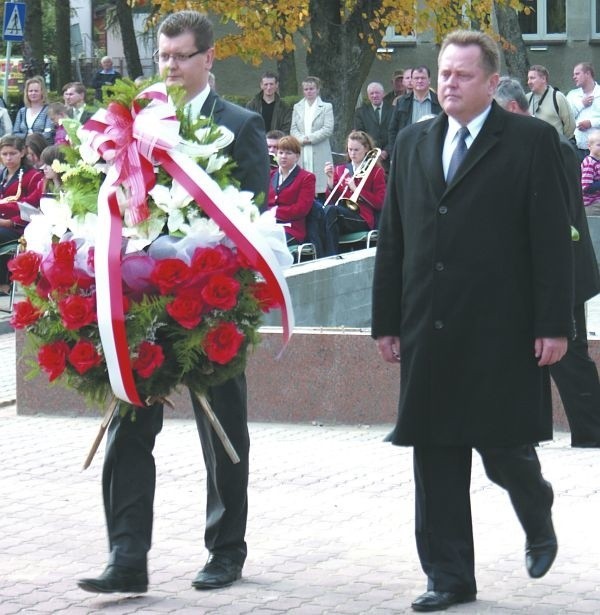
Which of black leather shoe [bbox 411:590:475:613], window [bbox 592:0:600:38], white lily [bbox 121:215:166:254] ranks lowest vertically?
black leather shoe [bbox 411:590:475:613]

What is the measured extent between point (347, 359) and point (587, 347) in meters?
1.40

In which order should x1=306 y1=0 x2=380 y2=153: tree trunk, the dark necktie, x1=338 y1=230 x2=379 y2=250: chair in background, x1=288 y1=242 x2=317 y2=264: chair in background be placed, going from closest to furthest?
the dark necktie → x1=288 y1=242 x2=317 y2=264: chair in background → x1=338 y1=230 x2=379 y2=250: chair in background → x1=306 y1=0 x2=380 y2=153: tree trunk

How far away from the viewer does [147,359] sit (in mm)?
5098

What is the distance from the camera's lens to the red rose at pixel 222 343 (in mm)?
5133

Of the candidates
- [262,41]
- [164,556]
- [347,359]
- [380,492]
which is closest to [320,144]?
[262,41]

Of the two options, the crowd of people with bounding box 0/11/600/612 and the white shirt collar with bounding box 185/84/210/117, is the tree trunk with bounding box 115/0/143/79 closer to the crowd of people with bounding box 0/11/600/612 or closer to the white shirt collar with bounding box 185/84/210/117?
the white shirt collar with bounding box 185/84/210/117

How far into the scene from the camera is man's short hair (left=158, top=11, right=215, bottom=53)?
5.53 meters

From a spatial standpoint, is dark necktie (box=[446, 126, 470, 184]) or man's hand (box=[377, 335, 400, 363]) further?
man's hand (box=[377, 335, 400, 363])

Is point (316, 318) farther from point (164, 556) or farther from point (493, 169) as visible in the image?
point (493, 169)

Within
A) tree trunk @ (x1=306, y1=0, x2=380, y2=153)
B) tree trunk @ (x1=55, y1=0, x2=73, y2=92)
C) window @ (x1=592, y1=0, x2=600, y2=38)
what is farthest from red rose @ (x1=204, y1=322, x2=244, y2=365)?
window @ (x1=592, y1=0, x2=600, y2=38)

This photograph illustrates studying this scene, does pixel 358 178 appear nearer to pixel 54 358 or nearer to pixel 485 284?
pixel 485 284

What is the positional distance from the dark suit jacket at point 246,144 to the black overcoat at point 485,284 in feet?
1.90

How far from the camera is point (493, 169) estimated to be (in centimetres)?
518

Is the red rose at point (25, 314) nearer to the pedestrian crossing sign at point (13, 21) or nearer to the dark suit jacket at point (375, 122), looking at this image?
the dark suit jacket at point (375, 122)
